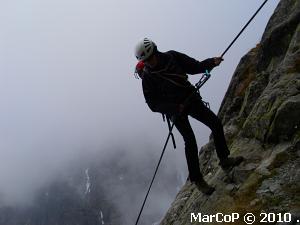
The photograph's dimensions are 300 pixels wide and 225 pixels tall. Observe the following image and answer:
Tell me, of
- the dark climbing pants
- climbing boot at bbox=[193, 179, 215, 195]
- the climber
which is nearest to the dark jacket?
the climber

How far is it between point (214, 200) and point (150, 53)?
4.95 metres

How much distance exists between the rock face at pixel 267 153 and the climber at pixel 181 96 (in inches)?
30.7

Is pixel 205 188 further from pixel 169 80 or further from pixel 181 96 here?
pixel 169 80

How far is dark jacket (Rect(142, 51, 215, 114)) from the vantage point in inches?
556

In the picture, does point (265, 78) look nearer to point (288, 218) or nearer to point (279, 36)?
point (279, 36)

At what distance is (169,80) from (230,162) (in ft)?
10.7

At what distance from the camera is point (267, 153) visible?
1360 cm

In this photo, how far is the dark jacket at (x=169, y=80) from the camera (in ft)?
46.4

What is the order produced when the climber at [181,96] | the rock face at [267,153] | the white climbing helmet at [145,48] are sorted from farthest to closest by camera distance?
the climber at [181,96]
the white climbing helmet at [145,48]
the rock face at [267,153]

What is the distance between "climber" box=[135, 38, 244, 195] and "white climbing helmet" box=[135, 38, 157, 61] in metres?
0.20

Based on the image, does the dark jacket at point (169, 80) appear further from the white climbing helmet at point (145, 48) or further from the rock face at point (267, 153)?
the rock face at point (267, 153)

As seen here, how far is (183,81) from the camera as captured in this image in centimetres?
1441

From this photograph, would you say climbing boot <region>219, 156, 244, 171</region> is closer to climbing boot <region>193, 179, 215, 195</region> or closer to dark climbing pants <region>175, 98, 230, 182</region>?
dark climbing pants <region>175, 98, 230, 182</region>

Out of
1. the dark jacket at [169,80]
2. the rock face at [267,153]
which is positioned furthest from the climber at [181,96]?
the rock face at [267,153]
